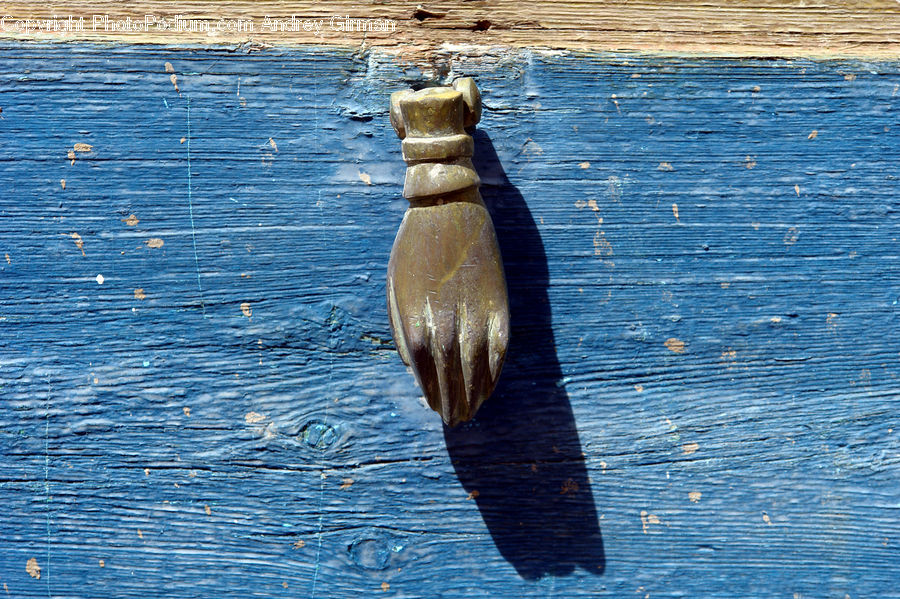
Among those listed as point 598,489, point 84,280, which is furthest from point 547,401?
point 84,280

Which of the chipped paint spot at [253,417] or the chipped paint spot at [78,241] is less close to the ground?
the chipped paint spot at [78,241]

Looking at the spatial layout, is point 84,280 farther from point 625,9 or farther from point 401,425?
point 625,9

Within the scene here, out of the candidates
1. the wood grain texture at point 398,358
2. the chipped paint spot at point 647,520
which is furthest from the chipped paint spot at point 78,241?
the chipped paint spot at point 647,520

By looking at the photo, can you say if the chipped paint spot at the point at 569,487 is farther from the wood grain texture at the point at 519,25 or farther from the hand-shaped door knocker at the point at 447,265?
the wood grain texture at the point at 519,25

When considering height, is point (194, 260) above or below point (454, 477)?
above

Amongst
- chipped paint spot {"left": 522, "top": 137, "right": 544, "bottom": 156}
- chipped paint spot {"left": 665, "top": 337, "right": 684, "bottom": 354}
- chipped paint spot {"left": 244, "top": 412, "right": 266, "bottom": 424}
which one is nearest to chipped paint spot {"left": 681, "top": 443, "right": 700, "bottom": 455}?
chipped paint spot {"left": 665, "top": 337, "right": 684, "bottom": 354}

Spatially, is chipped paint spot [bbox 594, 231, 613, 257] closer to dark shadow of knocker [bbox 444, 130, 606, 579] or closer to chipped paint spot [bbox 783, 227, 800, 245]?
dark shadow of knocker [bbox 444, 130, 606, 579]

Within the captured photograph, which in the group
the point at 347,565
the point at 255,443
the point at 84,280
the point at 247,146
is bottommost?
the point at 347,565
